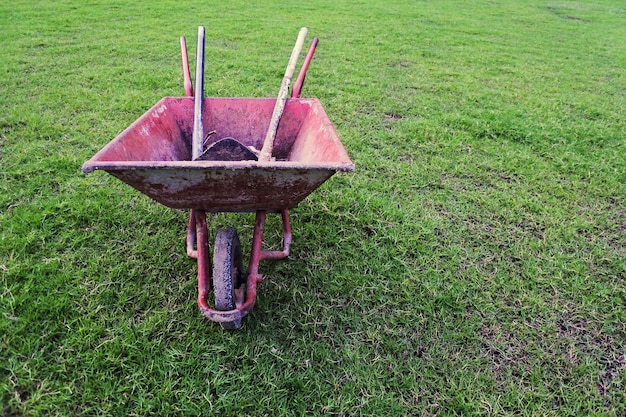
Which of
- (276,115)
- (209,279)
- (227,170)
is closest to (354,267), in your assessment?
(209,279)

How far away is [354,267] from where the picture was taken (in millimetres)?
2518

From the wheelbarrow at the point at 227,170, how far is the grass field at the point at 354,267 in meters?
0.30

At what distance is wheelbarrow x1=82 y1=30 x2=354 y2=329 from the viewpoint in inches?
62.4

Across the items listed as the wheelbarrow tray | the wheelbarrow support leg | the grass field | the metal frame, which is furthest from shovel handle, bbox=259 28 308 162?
the grass field

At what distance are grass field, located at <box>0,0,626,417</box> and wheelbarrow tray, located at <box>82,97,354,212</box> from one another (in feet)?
1.92

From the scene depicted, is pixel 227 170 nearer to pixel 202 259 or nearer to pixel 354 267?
pixel 202 259

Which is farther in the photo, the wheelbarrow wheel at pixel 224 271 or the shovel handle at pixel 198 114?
the shovel handle at pixel 198 114

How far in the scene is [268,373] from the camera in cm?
191

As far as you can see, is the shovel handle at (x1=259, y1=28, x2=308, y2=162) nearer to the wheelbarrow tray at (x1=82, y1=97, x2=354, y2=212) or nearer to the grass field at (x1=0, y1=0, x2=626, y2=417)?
the wheelbarrow tray at (x1=82, y1=97, x2=354, y2=212)

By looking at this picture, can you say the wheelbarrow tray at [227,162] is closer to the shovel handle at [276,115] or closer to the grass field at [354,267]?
the shovel handle at [276,115]

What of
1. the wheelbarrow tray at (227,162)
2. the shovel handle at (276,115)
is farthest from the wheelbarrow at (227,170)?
the shovel handle at (276,115)

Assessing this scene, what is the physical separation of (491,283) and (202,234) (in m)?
1.72

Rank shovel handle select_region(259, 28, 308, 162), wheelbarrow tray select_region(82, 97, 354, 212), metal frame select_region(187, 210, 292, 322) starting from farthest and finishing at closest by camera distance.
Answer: shovel handle select_region(259, 28, 308, 162)
metal frame select_region(187, 210, 292, 322)
wheelbarrow tray select_region(82, 97, 354, 212)

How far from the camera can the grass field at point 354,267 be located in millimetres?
1867
